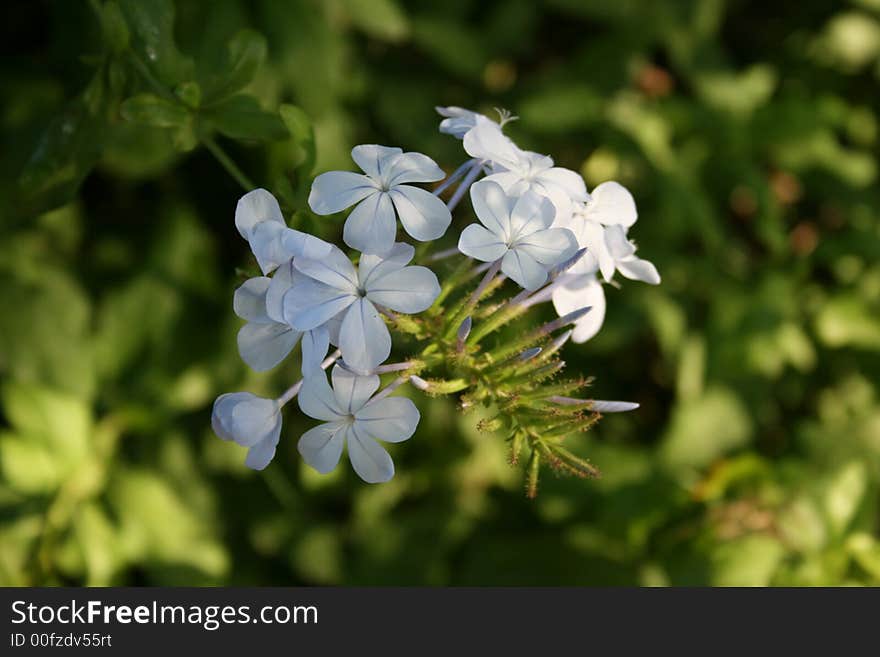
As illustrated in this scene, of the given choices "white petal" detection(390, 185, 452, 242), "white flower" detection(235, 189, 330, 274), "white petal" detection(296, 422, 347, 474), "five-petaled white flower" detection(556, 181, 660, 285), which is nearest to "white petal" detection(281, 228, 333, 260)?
"white flower" detection(235, 189, 330, 274)

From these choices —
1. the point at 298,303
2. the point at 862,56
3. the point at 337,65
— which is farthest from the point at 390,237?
the point at 862,56

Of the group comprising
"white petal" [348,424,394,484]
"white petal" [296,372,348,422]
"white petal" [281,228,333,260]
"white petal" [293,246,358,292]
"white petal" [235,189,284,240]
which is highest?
"white petal" [235,189,284,240]

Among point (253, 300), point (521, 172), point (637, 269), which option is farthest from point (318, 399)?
point (637, 269)

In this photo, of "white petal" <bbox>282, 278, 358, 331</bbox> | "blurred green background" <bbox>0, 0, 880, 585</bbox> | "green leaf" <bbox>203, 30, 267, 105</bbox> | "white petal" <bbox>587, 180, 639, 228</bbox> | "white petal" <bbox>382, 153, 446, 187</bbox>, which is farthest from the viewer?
"blurred green background" <bbox>0, 0, 880, 585</bbox>

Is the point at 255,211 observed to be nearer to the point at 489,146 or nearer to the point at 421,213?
the point at 421,213

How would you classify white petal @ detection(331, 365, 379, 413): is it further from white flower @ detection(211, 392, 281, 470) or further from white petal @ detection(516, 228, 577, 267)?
white petal @ detection(516, 228, 577, 267)

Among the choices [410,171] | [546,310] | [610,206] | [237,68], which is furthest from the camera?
[546,310]

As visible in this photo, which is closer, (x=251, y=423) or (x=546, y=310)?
(x=251, y=423)
